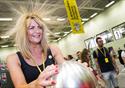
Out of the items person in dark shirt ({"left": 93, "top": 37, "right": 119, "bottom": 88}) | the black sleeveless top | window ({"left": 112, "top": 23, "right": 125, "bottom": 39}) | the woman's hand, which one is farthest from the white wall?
the woman's hand

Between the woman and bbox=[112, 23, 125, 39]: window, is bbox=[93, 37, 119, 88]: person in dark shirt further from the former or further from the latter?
bbox=[112, 23, 125, 39]: window

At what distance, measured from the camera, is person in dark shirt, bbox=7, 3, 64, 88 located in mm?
1448

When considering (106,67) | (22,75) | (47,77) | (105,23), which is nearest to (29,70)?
(22,75)

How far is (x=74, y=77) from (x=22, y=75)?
0.73 m

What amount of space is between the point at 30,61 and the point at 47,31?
262 mm

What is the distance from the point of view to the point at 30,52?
65.2 inches

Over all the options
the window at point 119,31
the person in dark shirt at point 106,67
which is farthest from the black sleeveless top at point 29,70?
the window at point 119,31

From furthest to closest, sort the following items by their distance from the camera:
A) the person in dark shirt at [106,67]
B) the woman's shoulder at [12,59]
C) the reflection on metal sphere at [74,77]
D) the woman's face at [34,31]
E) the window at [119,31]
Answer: the window at [119,31], the person in dark shirt at [106,67], the woman's shoulder at [12,59], the woman's face at [34,31], the reflection on metal sphere at [74,77]

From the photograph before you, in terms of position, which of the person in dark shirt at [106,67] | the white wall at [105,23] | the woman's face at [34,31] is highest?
the white wall at [105,23]

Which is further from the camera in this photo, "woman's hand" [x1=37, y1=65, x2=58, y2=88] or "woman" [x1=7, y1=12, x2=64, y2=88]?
"woman" [x1=7, y1=12, x2=64, y2=88]

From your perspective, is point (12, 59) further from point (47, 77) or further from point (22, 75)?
point (47, 77)

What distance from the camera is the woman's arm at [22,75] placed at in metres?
0.92

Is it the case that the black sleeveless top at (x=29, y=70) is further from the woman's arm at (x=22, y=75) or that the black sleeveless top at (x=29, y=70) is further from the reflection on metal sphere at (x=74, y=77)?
the reflection on metal sphere at (x=74, y=77)

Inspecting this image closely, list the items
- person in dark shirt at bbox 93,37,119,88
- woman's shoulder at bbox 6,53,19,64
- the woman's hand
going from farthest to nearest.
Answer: person in dark shirt at bbox 93,37,119,88 → woman's shoulder at bbox 6,53,19,64 → the woman's hand
